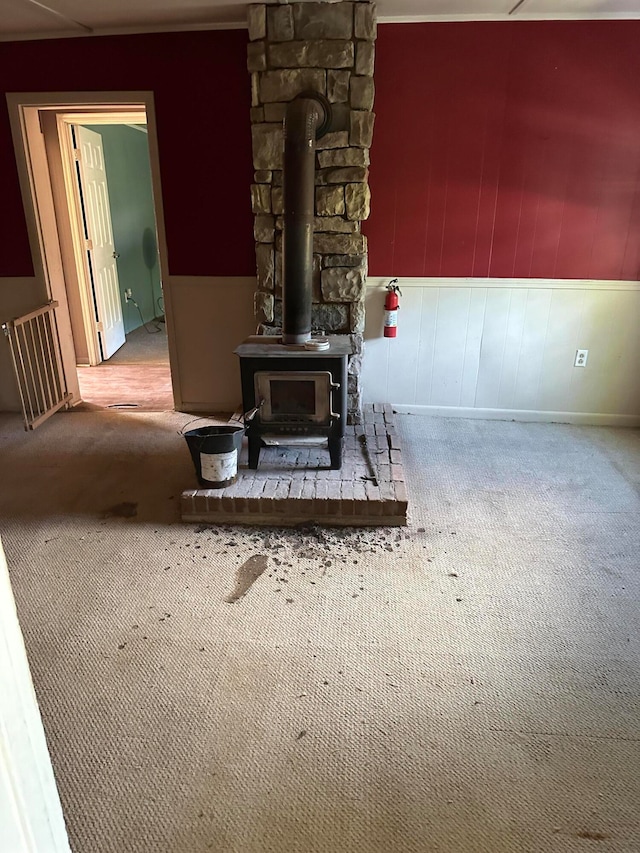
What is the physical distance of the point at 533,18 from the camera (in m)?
3.19

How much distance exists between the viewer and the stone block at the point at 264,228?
3332 millimetres

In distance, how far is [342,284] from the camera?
11.1ft

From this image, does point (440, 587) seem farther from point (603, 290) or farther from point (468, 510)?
point (603, 290)

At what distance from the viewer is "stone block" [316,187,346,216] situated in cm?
322

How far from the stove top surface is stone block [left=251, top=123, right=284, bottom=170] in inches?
40.0

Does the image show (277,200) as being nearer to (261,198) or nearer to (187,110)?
(261,198)

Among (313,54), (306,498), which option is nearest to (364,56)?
(313,54)

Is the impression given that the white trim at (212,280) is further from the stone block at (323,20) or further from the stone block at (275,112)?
the stone block at (323,20)

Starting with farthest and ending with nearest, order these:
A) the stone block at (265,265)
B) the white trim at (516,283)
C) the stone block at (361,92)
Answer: the white trim at (516,283) → the stone block at (265,265) → the stone block at (361,92)

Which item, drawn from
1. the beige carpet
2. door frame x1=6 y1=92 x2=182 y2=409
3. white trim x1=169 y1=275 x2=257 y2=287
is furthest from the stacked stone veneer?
the beige carpet

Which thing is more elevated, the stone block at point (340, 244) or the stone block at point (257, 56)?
the stone block at point (257, 56)

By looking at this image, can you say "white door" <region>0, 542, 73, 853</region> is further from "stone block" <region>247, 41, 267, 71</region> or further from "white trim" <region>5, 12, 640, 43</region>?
"white trim" <region>5, 12, 640, 43</region>

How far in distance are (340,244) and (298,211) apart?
55cm

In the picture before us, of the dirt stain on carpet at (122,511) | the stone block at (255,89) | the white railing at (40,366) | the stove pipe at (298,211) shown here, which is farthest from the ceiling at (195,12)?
the dirt stain on carpet at (122,511)
